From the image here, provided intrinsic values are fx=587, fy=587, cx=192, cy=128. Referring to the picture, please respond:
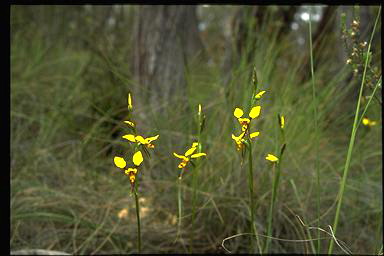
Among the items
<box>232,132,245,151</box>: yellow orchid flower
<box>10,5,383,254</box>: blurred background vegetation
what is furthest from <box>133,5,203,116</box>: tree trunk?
<box>232,132,245,151</box>: yellow orchid flower

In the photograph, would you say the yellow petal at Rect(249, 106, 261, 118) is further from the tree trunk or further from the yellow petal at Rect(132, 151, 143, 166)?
the tree trunk

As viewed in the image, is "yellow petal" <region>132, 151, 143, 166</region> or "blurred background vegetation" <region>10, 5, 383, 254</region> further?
"blurred background vegetation" <region>10, 5, 383, 254</region>

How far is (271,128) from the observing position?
252 centimetres

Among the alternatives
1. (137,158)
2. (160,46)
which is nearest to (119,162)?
(137,158)

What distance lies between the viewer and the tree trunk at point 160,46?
347cm

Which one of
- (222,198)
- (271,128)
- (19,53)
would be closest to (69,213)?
(222,198)

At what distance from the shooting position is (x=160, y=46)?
11.5 feet

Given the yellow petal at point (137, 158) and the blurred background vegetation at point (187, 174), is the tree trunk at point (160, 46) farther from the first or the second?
the yellow petal at point (137, 158)

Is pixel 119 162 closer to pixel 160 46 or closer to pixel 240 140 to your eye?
pixel 240 140

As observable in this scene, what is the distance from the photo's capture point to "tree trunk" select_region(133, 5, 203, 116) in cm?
347

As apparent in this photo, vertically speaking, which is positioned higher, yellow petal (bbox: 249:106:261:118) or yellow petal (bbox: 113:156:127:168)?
yellow petal (bbox: 249:106:261:118)
